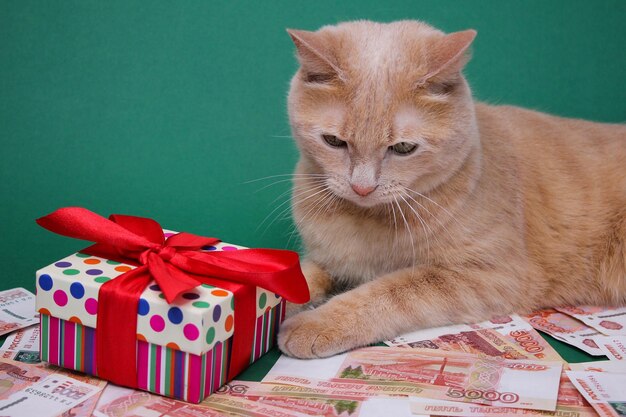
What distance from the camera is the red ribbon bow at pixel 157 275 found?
55.6 inches

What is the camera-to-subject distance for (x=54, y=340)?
1.51 m

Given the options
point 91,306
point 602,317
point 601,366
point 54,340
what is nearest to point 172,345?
point 91,306

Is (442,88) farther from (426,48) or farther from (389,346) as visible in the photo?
(389,346)

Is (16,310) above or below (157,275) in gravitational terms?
below

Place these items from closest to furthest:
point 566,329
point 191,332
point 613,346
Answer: point 191,332
point 613,346
point 566,329

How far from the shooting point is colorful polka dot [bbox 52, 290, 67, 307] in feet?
4.76

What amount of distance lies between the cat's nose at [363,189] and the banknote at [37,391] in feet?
2.29

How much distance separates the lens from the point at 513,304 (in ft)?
6.24

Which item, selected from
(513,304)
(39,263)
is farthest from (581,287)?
(39,263)

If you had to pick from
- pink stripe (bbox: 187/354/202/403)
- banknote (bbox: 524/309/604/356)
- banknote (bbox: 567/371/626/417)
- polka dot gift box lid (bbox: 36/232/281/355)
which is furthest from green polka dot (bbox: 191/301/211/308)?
banknote (bbox: 524/309/604/356)

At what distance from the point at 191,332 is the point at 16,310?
690 mm

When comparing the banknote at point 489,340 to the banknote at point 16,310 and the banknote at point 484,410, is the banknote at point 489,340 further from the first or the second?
the banknote at point 16,310

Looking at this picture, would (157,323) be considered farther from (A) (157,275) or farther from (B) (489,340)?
(B) (489,340)

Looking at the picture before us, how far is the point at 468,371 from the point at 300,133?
68 cm
